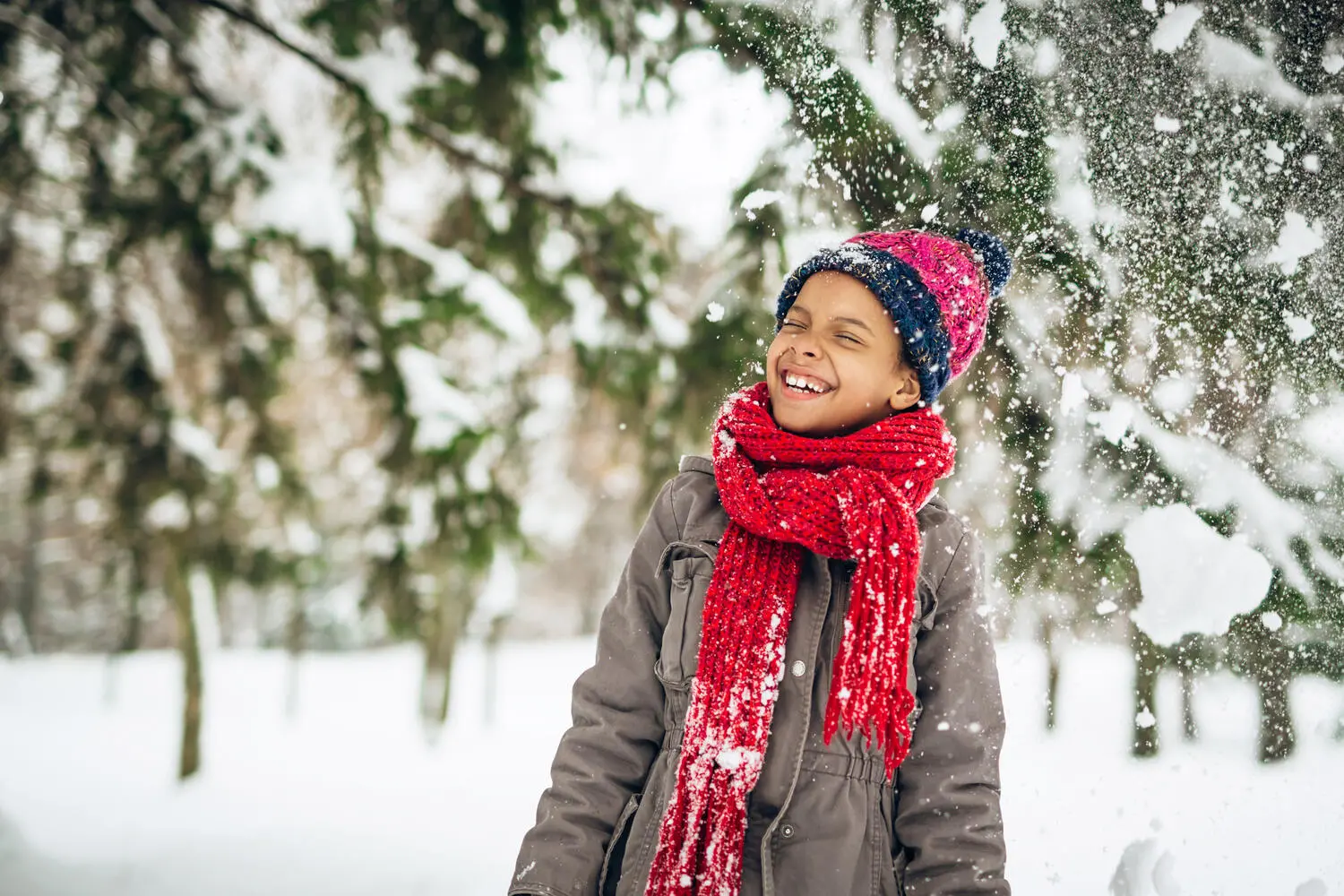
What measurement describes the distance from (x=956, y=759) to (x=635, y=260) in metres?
2.33

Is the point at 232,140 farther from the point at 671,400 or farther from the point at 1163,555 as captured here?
the point at 1163,555

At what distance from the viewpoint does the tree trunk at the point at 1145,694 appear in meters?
1.91

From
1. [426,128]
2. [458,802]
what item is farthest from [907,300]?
[458,802]

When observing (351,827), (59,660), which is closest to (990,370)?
(351,827)

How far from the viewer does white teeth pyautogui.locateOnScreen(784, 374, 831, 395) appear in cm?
145

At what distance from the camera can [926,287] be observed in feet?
4.74

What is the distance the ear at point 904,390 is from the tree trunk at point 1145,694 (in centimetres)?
88

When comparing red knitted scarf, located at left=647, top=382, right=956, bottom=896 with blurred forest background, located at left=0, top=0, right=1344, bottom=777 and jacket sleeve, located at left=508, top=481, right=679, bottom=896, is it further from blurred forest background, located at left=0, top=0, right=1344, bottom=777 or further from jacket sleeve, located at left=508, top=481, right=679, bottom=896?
blurred forest background, located at left=0, top=0, right=1344, bottom=777

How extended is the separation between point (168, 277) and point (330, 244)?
120 inches

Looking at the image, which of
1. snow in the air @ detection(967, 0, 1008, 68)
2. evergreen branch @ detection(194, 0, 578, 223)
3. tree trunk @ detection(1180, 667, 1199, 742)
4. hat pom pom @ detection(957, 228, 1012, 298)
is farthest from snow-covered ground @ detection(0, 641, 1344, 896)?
evergreen branch @ detection(194, 0, 578, 223)

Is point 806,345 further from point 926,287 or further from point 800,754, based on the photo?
point 800,754

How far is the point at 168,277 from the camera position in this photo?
5.46m

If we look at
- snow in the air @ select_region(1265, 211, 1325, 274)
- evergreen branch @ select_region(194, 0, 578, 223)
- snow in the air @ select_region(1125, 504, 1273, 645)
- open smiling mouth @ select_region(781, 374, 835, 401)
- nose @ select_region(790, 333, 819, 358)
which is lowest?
snow in the air @ select_region(1125, 504, 1273, 645)

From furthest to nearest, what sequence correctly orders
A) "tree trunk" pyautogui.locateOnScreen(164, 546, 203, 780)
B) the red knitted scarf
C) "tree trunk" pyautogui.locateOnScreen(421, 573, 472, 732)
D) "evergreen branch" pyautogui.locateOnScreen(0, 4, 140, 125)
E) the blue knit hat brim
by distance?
1. "tree trunk" pyautogui.locateOnScreen(421, 573, 472, 732)
2. "tree trunk" pyautogui.locateOnScreen(164, 546, 203, 780)
3. "evergreen branch" pyautogui.locateOnScreen(0, 4, 140, 125)
4. the blue knit hat brim
5. the red knitted scarf
